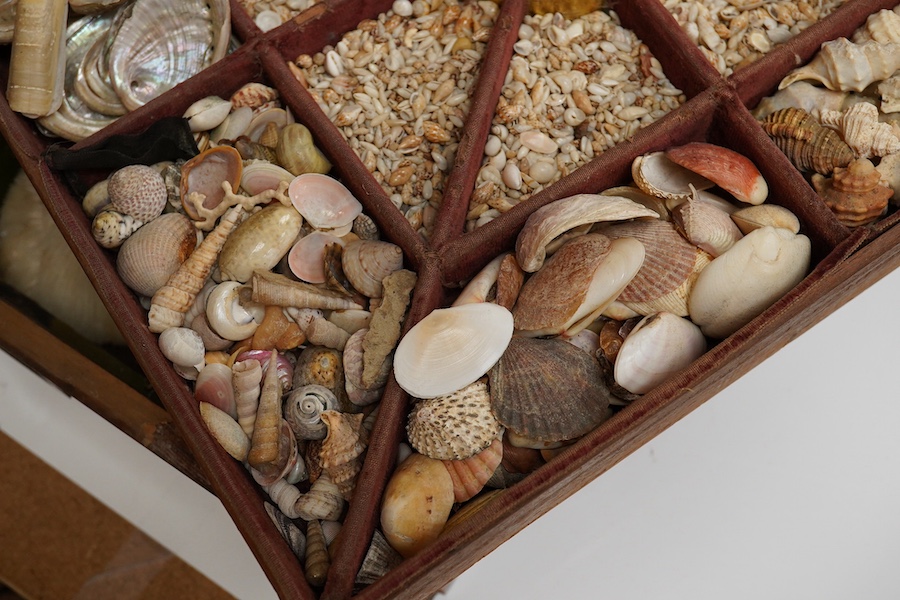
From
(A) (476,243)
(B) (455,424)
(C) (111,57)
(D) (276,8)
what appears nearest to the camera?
(B) (455,424)

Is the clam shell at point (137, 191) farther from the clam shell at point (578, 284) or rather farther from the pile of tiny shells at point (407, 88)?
the clam shell at point (578, 284)

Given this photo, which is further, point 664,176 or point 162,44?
point 162,44

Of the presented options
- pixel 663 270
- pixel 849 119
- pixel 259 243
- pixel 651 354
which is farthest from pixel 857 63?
pixel 259 243

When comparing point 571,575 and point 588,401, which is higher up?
point 588,401

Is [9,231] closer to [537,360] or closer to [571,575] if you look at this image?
[537,360]

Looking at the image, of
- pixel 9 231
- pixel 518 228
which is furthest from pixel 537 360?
pixel 9 231

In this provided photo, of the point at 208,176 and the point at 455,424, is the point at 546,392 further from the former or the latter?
the point at 208,176

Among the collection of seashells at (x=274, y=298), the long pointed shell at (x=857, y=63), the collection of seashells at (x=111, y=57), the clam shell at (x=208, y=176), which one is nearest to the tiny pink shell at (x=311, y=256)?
the collection of seashells at (x=274, y=298)

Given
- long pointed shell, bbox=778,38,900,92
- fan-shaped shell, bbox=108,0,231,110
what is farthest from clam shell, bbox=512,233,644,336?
fan-shaped shell, bbox=108,0,231,110
